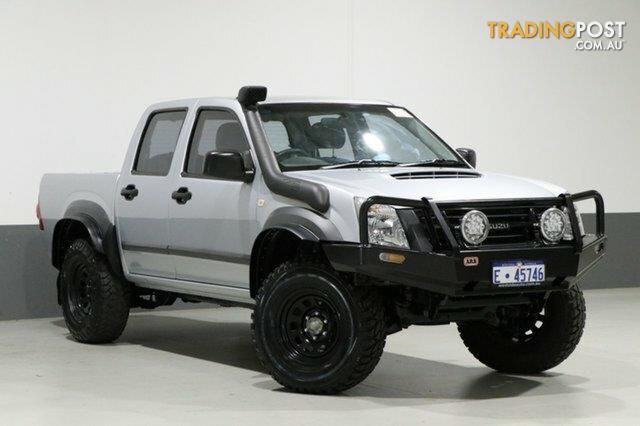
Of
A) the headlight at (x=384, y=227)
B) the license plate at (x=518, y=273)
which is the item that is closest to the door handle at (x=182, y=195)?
the headlight at (x=384, y=227)

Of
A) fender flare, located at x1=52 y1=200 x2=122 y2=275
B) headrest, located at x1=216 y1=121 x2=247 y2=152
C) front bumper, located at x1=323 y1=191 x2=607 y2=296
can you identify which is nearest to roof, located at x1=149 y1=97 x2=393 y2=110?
headrest, located at x1=216 y1=121 x2=247 y2=152

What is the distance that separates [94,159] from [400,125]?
4008 millimetres

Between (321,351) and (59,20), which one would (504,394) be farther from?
(59,20)

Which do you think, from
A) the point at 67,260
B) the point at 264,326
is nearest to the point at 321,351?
the point at 264,326

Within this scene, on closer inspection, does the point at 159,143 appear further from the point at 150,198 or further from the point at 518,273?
the point at 518,273

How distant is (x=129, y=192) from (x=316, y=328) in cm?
242

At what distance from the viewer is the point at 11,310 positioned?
1123cm

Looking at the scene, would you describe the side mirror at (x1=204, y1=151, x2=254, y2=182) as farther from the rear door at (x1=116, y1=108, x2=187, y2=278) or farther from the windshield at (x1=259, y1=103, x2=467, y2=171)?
the rear door at (x1=116, y1=108, x2=187, y2=278)

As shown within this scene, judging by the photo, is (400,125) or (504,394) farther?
(400,125)

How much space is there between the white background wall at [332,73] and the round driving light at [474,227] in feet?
18.0

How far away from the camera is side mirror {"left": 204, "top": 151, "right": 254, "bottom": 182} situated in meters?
7.85

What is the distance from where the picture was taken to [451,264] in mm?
6770

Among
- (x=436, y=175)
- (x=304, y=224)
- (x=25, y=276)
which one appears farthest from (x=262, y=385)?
(x=25, y=276)

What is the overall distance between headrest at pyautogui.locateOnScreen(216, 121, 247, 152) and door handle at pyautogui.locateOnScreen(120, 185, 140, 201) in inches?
36.7
